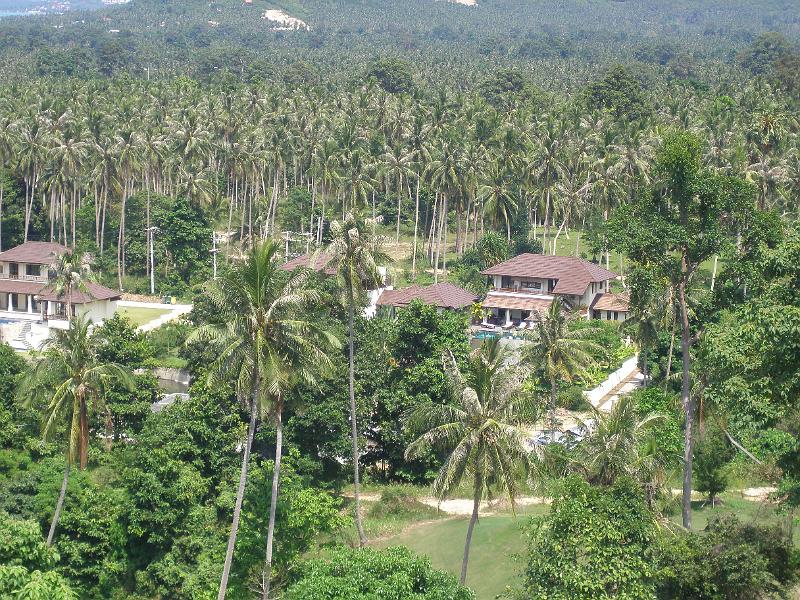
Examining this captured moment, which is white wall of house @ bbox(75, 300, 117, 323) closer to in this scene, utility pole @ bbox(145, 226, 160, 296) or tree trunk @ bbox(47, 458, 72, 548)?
utility pole @ bbox(145, 226, 160, 296)

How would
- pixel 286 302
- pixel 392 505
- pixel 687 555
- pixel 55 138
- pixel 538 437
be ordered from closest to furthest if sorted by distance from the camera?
pixel 687 555 < pixel 286 302 < pixel 392 505 < pixel 538 437 < pixel 55 138

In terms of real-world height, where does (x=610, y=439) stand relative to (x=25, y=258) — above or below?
above

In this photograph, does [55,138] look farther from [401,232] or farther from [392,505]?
[392,505]

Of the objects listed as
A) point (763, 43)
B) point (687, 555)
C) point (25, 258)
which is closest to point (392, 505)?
point (687, 555)

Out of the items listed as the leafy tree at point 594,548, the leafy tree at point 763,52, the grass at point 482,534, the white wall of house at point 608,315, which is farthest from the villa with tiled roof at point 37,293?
the leafy tree at point 763,52

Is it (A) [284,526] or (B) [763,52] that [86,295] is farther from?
(B) [763,52]

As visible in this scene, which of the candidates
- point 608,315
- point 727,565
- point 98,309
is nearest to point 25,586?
point 727,565
